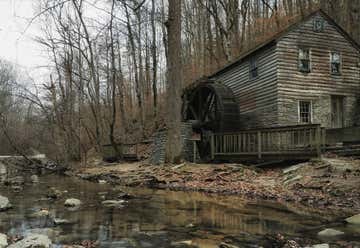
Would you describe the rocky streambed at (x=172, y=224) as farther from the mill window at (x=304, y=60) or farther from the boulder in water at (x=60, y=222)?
the mill window at (x=304, y=60)

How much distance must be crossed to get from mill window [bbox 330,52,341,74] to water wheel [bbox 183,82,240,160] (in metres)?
5.18

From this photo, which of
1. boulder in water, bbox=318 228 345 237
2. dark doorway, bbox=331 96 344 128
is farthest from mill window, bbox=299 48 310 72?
boulder in water, bbox=318 228 345 237

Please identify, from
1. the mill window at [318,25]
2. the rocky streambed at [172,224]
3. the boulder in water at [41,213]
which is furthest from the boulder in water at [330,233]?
the mill window at [318,25]

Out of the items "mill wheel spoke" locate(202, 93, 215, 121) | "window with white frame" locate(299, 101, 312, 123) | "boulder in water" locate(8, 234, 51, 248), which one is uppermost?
"mill wheel spoke" locate(202, 93, 215, 121)

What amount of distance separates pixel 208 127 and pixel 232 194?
Answer: 39.3 ft

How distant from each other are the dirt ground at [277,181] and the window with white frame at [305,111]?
18.0 ft

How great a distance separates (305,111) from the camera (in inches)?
775

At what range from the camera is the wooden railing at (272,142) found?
13273 mm

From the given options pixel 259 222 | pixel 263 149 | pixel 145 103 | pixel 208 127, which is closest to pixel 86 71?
pixel 145 103

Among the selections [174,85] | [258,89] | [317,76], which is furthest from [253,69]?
[174,85]

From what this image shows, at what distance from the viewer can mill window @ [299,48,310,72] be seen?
19.7m

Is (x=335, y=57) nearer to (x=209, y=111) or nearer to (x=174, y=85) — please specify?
(x=209, y=111)

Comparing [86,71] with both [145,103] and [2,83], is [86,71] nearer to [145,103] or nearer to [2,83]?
[145,103]

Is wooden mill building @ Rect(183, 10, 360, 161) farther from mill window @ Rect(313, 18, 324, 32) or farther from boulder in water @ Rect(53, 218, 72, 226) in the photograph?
boulder in water @ Rect(53, 218, 72, 226)
